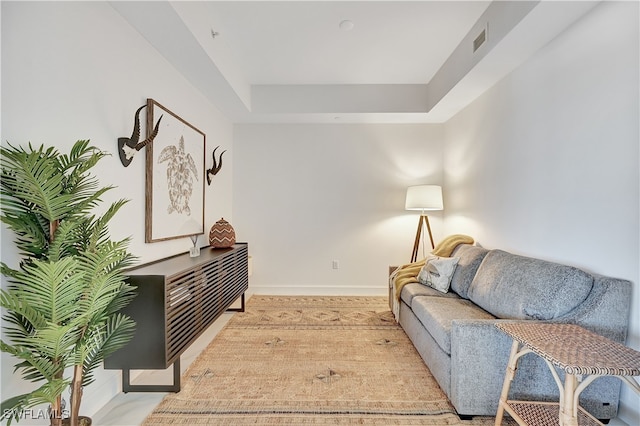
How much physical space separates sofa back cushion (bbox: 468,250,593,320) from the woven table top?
0.20m

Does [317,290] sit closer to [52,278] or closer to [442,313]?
[442,313]

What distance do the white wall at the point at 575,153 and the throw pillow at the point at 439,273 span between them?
0.49 meters

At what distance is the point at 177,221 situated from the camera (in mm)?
2684

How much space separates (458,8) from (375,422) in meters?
2.86

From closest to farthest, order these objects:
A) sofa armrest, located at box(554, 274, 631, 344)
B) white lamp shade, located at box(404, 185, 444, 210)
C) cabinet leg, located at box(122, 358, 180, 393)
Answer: sofa armrest, located at box(554, 274, 631, 344)
cabinet leg, located at box(122, 358, 180, 393)
white lamp shade, located at box(404, 185, 444, 210)

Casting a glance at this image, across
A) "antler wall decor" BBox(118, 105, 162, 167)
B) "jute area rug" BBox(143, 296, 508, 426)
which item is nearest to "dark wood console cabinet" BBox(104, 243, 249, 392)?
"jute area rug" BBox(143, 296, 508, 426)

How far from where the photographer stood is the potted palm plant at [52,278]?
3.63ft

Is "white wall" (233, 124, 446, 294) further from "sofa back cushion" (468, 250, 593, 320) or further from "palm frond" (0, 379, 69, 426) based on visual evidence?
"palm frond" (0, 379, 69, 426)

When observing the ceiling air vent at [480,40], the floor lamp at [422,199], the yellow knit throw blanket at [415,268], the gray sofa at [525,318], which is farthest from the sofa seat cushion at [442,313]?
the ceiling air vent at [480,40]

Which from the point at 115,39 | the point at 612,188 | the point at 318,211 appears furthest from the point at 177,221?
the point at 612,188

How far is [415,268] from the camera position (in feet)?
10.9

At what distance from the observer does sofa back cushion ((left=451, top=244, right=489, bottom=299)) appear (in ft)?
8.82

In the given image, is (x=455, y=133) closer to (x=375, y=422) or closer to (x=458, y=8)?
(x=458, y=8)

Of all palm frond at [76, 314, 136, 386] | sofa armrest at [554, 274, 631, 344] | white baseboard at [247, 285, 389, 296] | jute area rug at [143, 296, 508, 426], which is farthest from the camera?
white baseboard at [247, 285, 389, 296]
